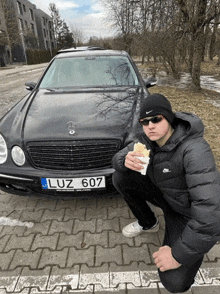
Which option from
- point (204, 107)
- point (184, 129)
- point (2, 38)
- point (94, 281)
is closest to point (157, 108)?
point (184, 129)

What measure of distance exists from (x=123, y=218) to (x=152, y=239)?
15.6 inches

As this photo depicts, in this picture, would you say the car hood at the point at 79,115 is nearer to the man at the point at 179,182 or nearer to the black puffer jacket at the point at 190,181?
the man at the point at 179,182

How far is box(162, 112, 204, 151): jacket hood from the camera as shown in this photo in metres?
1.39

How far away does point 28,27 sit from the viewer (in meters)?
46.3

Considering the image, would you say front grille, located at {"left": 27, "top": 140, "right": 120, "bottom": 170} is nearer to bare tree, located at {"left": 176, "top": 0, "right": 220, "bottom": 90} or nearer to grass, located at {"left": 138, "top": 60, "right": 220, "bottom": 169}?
grass, located at {"left": 138, "top": 60, "right": 220, "bottom": 169}

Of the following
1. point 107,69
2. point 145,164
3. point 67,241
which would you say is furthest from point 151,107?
A: point 107,69

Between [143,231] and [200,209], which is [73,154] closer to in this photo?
[143,231]

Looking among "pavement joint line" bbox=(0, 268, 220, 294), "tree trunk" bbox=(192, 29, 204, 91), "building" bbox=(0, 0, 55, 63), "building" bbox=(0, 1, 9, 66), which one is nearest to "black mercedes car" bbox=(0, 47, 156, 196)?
"pavement joint line" bbox=(0, 268, 220, 294)

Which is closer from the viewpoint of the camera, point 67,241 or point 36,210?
point 67,241

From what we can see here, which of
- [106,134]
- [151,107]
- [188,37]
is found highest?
[188,37]

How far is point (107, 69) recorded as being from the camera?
11.5 feet

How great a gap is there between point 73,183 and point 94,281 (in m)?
0.82

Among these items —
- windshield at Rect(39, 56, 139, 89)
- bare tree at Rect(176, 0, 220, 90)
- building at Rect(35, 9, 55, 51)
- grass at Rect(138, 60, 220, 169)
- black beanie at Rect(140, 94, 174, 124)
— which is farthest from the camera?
building at Rect(35, 9, 55, 51)

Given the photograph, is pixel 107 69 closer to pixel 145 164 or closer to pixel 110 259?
pixel 145 164
